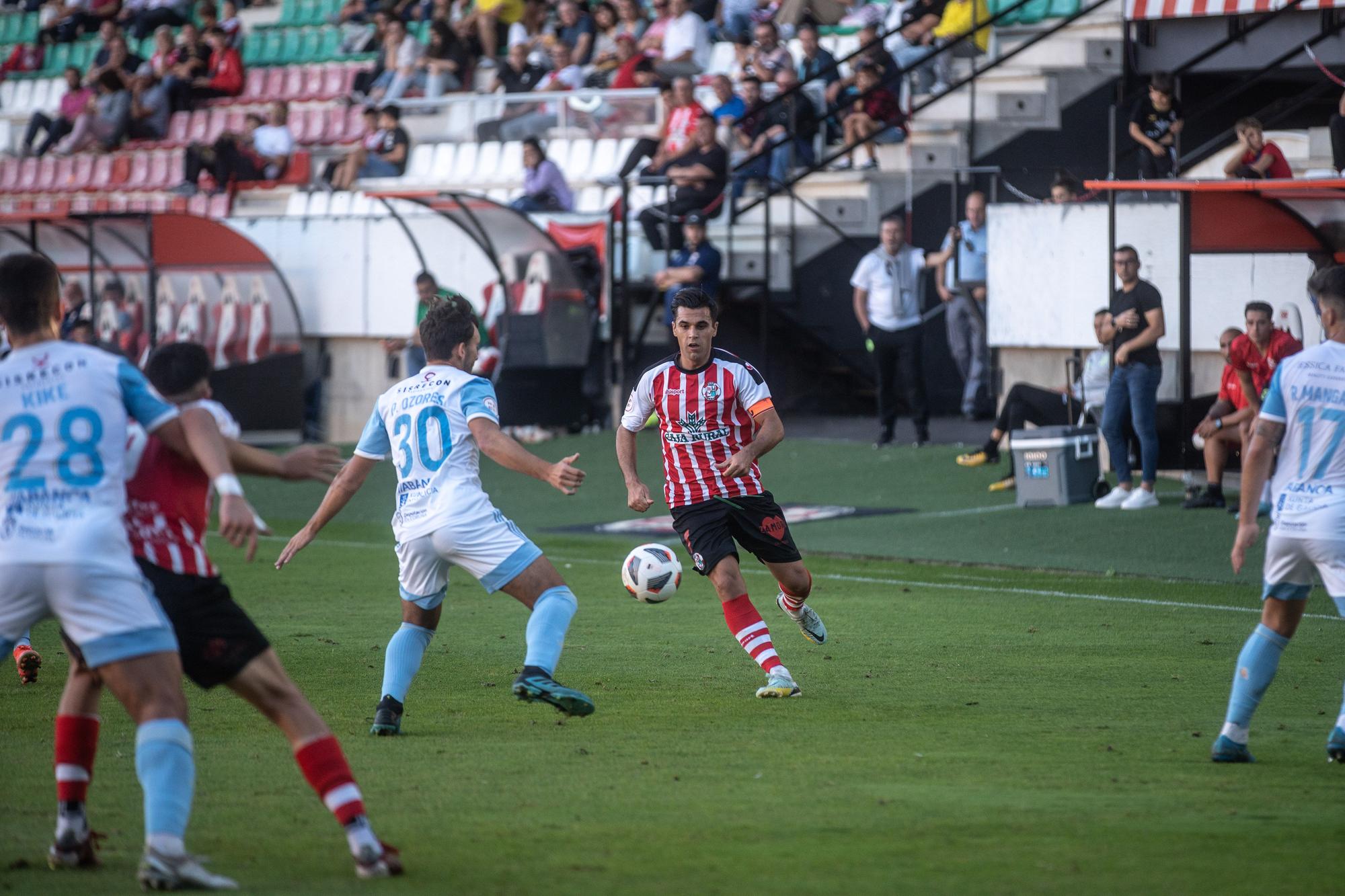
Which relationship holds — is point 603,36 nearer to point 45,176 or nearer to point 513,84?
point 513,84

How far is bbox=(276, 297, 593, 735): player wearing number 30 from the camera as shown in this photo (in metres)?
A: 7.02

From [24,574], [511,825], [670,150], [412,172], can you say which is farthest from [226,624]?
[412,172]

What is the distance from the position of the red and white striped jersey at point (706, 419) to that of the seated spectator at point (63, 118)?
24.1 metres

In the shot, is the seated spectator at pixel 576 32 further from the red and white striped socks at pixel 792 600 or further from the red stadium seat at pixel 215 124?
the red and white striped socks at pixel 792 600

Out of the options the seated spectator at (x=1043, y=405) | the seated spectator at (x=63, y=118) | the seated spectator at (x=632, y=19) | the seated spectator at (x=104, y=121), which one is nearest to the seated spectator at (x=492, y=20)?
the seated spectator at (x=632, y=19)

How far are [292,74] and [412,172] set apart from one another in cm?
560

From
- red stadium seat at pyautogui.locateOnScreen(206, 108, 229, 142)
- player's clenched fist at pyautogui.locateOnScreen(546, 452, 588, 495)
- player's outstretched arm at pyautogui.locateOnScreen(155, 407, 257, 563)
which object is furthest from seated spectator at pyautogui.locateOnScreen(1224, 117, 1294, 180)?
red stadium seat at pyautogui.locateOnScreen(206, 108, 229, 142)

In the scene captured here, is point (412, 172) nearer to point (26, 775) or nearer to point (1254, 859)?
point (26, 775)

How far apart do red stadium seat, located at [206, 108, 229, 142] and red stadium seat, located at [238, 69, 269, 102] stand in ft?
2.03

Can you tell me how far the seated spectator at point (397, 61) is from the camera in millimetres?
26453

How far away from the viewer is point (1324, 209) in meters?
14.7

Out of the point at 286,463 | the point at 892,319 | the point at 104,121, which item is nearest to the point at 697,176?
the point at 892,319

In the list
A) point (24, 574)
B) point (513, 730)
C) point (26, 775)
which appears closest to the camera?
point (24, 574)

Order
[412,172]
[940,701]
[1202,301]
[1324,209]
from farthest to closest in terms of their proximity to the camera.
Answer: [412,172]
[1202,301]
[1324,209]
[940,701]
